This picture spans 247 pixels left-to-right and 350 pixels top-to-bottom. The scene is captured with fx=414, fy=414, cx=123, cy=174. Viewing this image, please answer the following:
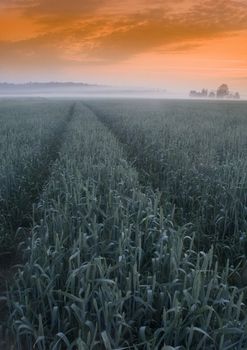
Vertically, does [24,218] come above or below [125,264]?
below

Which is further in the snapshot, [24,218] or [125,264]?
[24,218]

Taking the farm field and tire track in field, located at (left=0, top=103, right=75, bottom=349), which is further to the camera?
tire track in field, located at (left=0, top=103, right=75, bottom=349)

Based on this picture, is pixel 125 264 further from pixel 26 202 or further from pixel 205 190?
pixel 26 202

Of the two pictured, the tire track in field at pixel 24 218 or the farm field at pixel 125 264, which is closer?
the farm field at pixel 125 264

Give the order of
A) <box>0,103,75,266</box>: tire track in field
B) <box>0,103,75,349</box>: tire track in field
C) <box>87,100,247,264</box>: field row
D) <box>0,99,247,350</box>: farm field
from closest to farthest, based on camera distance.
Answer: <box>0,99,247,350</box>: farm field < <box>0,103,75,349</box>: tire track in field < <box>87,100,247,264</box>: field row < <box>0,103,75,266</box>: tire track in field

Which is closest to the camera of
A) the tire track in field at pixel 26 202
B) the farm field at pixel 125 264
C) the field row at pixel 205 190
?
the farm field at pixel 125 264

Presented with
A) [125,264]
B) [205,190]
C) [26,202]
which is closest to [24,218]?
[26,202]

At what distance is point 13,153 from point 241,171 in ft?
17.2

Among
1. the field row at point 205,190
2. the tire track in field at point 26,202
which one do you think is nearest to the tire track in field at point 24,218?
the tire track in field at point 26,202

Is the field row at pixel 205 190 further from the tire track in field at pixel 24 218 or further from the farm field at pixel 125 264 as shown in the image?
the tire track in field at pixel 24 218

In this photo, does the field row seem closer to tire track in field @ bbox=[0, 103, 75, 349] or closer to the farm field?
the farm field

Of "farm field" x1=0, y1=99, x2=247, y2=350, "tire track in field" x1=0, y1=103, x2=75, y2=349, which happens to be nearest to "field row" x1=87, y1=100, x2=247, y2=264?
"farm field" x1=0, y1=99, x2=247, y2=350

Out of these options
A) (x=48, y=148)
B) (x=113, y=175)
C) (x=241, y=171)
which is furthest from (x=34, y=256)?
(x=48, y=148)

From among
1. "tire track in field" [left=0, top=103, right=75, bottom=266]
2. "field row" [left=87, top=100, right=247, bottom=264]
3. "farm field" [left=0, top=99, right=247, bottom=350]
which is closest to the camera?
"farm field" [left=0, top=99, right=247, bottom=350]
